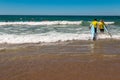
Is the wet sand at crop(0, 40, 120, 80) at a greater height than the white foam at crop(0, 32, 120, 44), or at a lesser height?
greater

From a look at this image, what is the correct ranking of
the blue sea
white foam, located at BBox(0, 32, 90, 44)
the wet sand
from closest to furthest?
the wet sand → white foam, located at BBox(0, 32, 90, 44) → the blue sea

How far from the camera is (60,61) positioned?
9.20 m

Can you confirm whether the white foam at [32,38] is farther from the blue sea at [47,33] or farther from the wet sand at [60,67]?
the wet sand at [60,67]

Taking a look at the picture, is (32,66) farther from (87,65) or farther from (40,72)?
(87,65)

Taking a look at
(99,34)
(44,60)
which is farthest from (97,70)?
(99,34)

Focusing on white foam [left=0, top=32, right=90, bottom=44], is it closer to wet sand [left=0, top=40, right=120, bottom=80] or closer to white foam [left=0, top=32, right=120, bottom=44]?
white foam [left=0, top=32, right=120, bottom=44]

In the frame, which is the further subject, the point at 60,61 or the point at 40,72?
the point at 60,61

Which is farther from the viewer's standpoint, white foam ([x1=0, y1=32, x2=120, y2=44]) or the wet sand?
white foam ([x1=0, y1=32, x2=120, y2=44])

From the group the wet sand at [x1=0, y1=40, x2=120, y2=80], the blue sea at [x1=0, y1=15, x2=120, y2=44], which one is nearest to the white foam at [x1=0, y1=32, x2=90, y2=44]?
the blue sea at [x1=0, y1=15, x2=120, y2=44]

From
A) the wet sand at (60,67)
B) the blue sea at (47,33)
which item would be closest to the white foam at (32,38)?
the blue sea at (47,33)

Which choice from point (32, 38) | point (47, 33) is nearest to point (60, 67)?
point (32, 38)

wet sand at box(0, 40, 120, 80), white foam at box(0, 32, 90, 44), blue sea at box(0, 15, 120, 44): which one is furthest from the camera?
blue sea at box(0, 15, 120, 44)

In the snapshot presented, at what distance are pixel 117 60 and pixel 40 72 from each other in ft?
8.99

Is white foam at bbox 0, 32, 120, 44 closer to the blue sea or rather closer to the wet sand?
the blue sea
